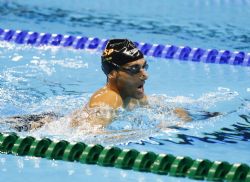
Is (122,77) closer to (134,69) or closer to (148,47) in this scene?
(134,69)

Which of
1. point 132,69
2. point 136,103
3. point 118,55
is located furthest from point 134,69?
point 136,103

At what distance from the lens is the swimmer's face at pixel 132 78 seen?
475 cm

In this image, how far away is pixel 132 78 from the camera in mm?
4742

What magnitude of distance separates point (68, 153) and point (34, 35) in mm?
3877

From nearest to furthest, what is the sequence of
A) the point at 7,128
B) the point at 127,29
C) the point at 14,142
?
the point at 14,142
the point at 7,128
the point at 127,29

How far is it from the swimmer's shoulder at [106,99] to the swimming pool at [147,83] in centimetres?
11

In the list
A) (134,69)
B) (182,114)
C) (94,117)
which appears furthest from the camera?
(182,114)

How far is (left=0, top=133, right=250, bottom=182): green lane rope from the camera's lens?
3.79 m

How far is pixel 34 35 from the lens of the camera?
306 inches

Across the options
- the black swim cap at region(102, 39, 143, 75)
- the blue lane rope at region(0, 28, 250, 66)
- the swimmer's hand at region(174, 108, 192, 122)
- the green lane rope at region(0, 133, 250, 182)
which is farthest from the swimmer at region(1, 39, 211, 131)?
the blue lane rope at region(0, 28, 250, 66)

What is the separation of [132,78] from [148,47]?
2689 millimetres

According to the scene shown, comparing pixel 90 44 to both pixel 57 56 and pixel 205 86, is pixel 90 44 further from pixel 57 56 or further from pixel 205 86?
pixel 205 86

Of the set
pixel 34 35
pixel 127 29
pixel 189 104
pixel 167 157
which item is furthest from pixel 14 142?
pixel 127 29

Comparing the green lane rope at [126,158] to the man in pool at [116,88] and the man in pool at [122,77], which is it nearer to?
the man in pool at [116,88]
